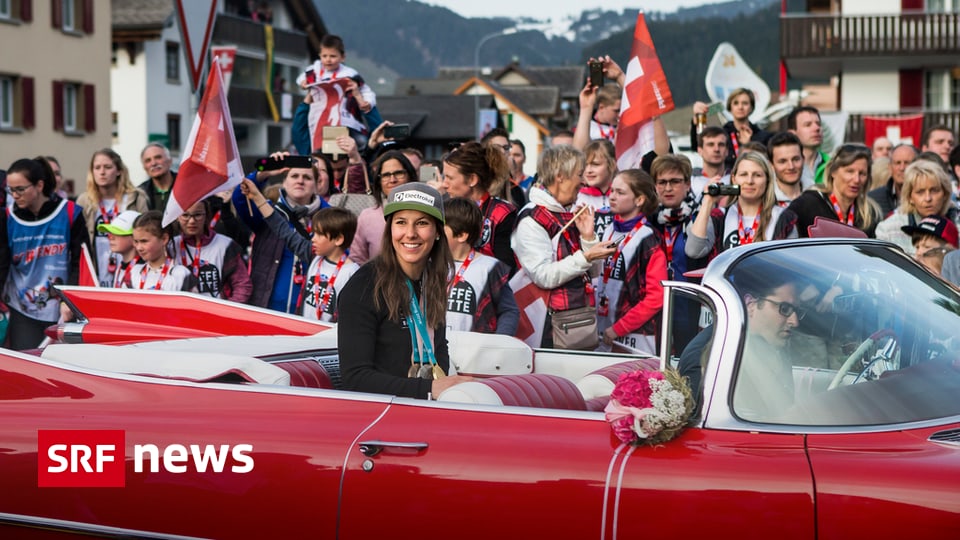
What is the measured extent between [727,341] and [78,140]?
38.0 m

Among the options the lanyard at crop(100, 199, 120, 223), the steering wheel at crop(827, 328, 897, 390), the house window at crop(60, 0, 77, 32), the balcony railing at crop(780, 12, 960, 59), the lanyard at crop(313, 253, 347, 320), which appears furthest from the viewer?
the house window at crop(60, 0, 77, 32)

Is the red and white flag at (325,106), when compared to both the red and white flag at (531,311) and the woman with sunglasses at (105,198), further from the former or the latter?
the red and white flag at (531,311)

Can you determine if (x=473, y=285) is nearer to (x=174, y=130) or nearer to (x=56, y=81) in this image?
(x=56, y=81)

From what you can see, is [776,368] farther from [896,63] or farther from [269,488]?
[896,63]

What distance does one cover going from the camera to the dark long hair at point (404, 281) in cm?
481

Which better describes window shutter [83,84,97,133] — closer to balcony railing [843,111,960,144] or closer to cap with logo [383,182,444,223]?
balcony railing [843,111,960,144]

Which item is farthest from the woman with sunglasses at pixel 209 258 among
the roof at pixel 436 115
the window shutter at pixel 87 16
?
the roof at pixel 436 115

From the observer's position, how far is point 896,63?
35.9 m

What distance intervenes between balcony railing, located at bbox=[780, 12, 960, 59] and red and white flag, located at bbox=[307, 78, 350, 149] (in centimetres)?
2674

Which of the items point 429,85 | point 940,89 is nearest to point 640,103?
point 940,89

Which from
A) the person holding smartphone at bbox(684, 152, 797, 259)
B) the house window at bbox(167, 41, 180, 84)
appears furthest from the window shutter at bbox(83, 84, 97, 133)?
the person holding smartphone at bbox(684, 152, 797, 259)

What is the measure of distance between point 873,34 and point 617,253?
29336 millimetres

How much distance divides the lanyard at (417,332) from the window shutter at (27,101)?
34.3m

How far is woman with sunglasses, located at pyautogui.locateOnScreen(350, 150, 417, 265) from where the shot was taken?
7.96 meters
